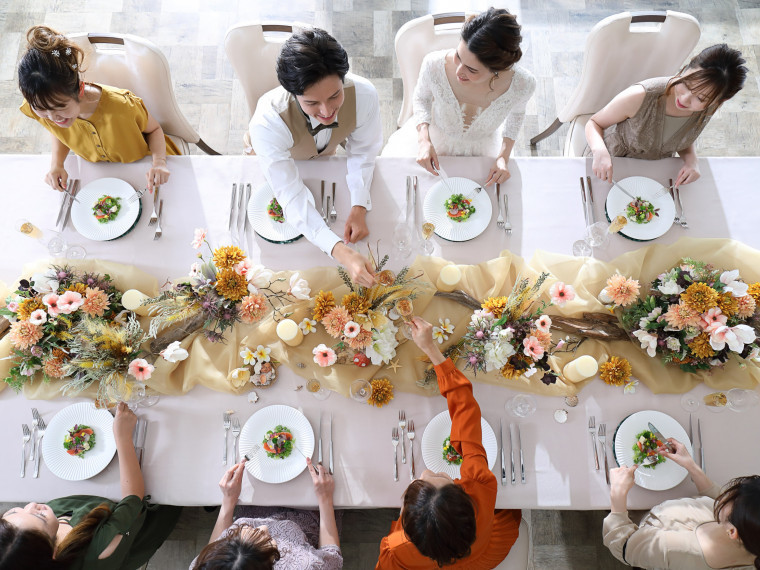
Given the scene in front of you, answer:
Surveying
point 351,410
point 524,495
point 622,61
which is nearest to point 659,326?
point 524,495

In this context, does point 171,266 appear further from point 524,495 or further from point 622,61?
point 622,61

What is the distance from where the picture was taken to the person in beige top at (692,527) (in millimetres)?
1562

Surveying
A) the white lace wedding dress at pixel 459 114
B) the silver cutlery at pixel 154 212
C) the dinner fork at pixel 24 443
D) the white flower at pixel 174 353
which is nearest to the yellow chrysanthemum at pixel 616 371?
the white lace wedding dress at pixel 459 114

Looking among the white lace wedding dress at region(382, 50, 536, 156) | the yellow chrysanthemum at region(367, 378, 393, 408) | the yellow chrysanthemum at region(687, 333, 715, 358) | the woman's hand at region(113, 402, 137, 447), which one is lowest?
the woman's hand at region(113, 402, 137, 447)

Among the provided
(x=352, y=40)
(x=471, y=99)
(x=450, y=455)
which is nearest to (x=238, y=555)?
(x=450, y=455)

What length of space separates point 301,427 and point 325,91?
44.3 inches

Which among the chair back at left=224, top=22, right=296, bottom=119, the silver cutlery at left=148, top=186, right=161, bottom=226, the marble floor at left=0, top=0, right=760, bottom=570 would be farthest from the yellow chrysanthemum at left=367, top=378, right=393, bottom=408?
the marble floor at left=0, top=0, right=760, bottom=570

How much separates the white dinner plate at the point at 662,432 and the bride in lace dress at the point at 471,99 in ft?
3.33

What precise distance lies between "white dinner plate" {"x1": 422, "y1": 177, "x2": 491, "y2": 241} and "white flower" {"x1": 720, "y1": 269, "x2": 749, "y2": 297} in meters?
0.81

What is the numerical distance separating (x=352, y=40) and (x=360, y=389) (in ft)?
8.56

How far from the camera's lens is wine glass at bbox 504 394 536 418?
175 cm

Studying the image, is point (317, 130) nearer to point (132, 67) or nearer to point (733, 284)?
point (132, 67)

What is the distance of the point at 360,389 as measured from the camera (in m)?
1.76

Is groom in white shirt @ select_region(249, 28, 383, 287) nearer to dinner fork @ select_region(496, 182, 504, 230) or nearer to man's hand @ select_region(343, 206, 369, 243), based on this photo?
man's hand @ select_region(343, 206, 369, 243)
